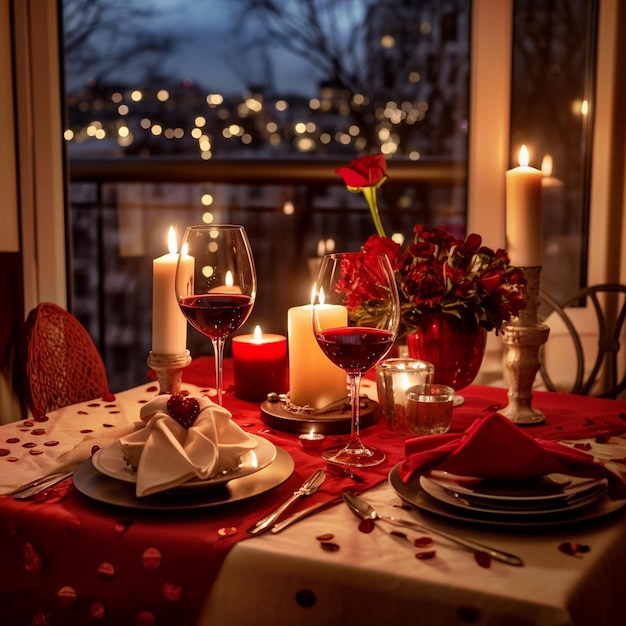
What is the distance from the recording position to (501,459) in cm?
89

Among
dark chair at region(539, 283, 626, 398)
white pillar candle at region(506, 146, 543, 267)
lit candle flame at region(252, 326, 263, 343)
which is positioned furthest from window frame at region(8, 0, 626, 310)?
lit candle flame at region(252, 326, 263, 343)

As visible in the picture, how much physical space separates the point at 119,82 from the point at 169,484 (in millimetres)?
4958

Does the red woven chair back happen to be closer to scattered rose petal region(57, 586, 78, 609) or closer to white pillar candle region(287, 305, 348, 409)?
white pillar candle region(287, 305, 348, 409)

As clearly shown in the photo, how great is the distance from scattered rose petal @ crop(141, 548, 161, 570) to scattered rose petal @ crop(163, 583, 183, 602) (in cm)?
2

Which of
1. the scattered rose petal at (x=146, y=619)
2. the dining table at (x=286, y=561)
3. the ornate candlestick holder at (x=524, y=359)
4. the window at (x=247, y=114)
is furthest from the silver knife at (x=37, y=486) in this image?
the window at (x=247, y=114)

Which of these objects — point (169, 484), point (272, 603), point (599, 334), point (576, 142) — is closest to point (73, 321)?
point (169, 484)

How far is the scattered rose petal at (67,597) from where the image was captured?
850mm

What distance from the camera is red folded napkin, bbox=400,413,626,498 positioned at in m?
0.88

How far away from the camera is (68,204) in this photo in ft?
9.27

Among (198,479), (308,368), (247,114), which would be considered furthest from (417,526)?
(247,114)

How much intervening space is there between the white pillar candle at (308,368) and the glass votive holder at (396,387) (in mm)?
83

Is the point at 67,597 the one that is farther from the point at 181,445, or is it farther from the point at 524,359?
the point at 524,359

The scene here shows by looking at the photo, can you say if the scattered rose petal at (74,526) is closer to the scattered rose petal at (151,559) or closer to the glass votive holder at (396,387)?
the scattered rose petal at (151,559)

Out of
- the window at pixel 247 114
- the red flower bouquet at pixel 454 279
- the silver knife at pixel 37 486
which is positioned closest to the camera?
the silver knife at pixel 37 486
